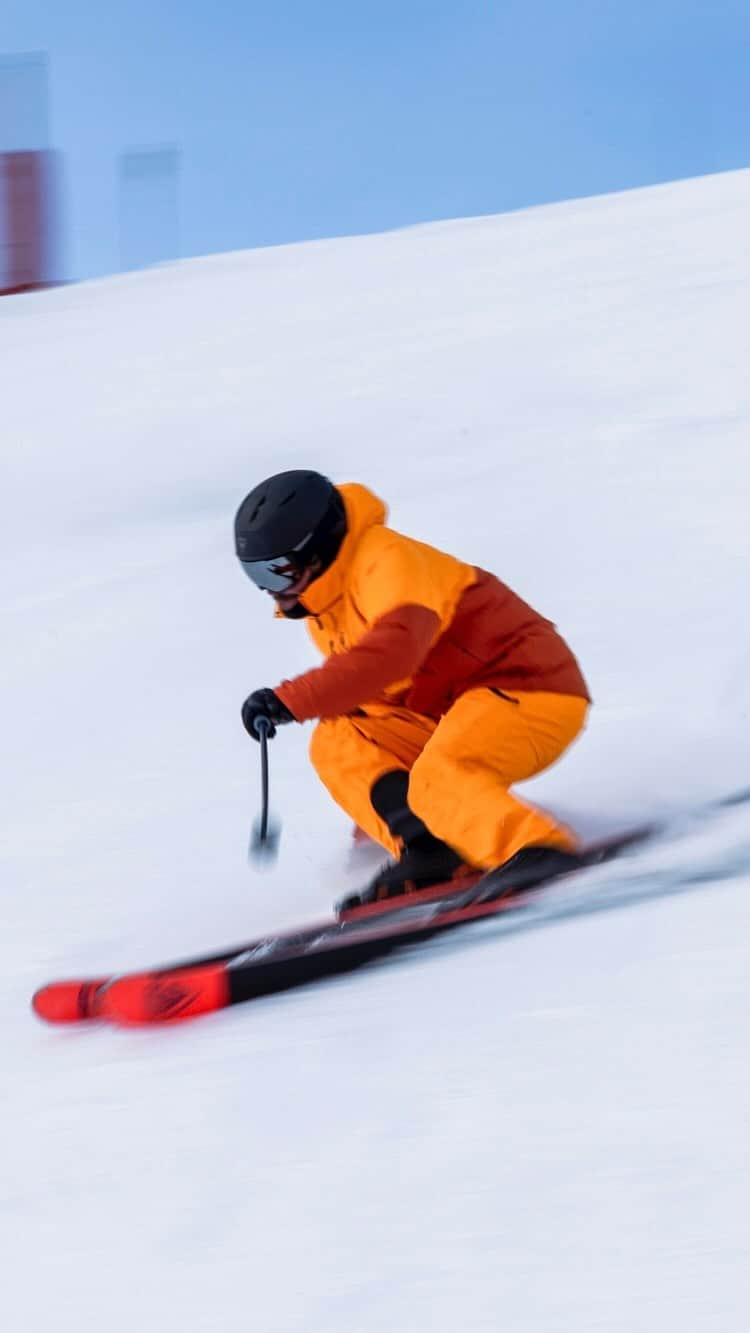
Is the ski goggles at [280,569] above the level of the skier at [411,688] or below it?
above

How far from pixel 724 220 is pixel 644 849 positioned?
31.6ft

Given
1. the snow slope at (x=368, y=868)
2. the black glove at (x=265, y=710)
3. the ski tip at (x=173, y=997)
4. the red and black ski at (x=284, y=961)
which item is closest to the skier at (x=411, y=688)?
the black glove at (x=265, y=710)

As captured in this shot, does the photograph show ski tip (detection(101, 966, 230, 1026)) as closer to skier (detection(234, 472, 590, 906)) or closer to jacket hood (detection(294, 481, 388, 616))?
skier (detection(234, 472, 590, 906))

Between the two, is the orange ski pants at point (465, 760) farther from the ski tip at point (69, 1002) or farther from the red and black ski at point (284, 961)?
the ski tip at point (69, 1002)

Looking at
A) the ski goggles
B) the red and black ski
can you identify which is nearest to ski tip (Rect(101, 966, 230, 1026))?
the red and black ski

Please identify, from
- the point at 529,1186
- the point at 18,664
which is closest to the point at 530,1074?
the point at 529,1186

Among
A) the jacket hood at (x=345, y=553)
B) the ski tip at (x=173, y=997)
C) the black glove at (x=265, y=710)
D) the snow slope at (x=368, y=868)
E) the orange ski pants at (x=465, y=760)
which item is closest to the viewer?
the snow slope at (x=368, y=868)

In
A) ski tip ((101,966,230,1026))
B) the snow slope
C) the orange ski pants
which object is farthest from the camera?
the orange ski pants

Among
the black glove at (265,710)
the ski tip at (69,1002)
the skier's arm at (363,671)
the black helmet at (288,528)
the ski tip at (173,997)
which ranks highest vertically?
the black helmet at (288,528)

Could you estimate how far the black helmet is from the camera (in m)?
3.18

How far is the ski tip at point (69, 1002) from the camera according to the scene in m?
2.87

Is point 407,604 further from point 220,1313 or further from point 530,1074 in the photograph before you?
point 220,1313

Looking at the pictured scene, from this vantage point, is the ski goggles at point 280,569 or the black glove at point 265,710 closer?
the black glove at point 265,710

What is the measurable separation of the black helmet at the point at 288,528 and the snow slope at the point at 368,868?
2.60ft
